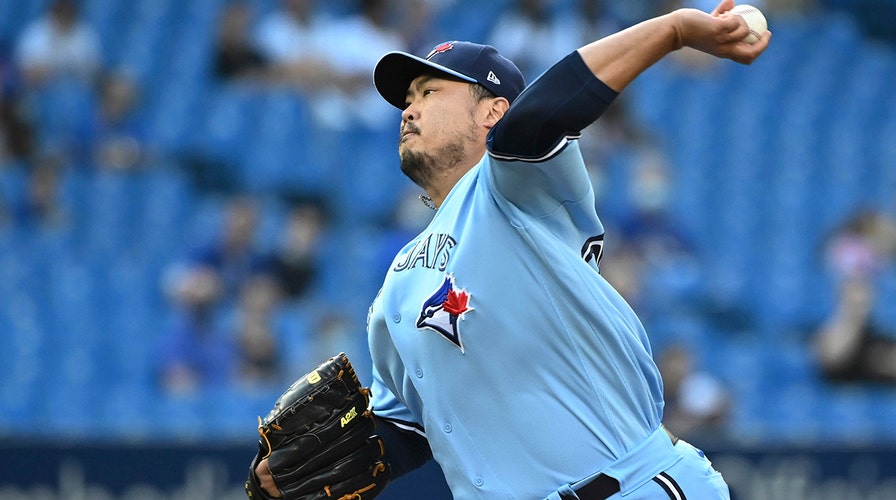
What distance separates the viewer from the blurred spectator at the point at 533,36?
10008mm

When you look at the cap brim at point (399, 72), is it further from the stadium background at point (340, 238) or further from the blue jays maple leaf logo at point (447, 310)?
the stadium background at point (340, 238)

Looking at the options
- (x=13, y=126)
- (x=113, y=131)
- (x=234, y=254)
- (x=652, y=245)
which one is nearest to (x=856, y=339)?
(x=652, y=245)

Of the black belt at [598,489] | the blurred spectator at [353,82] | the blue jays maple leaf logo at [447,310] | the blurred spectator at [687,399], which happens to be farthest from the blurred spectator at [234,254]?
the black belt at [598,489]

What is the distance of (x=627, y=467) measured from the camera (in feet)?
9.68

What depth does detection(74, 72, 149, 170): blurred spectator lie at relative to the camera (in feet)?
29.6

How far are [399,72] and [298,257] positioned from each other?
Result: 16.1 feet

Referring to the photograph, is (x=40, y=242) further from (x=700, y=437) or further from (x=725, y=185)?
(x=725, y=185)

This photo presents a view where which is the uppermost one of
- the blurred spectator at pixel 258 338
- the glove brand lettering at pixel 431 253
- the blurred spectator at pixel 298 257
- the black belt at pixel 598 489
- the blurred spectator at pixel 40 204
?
the blurred spectator at pixel 40 204

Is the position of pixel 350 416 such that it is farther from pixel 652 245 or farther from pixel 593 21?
pixel 593 21

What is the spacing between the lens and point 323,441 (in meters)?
3.38

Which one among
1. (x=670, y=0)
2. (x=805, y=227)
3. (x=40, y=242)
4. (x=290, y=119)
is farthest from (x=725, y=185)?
(x=40, y=242)

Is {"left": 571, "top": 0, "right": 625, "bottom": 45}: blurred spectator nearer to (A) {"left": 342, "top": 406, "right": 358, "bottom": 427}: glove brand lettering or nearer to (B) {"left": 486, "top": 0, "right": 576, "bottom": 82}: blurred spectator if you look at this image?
(B) {"left": 486, "top": 0, "right": 576, "bottom": 82}: blurred spectator

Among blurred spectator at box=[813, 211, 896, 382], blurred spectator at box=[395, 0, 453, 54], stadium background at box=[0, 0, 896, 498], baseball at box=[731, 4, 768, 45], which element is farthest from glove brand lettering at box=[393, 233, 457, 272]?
blurred spectator at box=[395, 0, 453, 54]

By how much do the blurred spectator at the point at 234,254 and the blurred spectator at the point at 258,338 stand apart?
22cm
